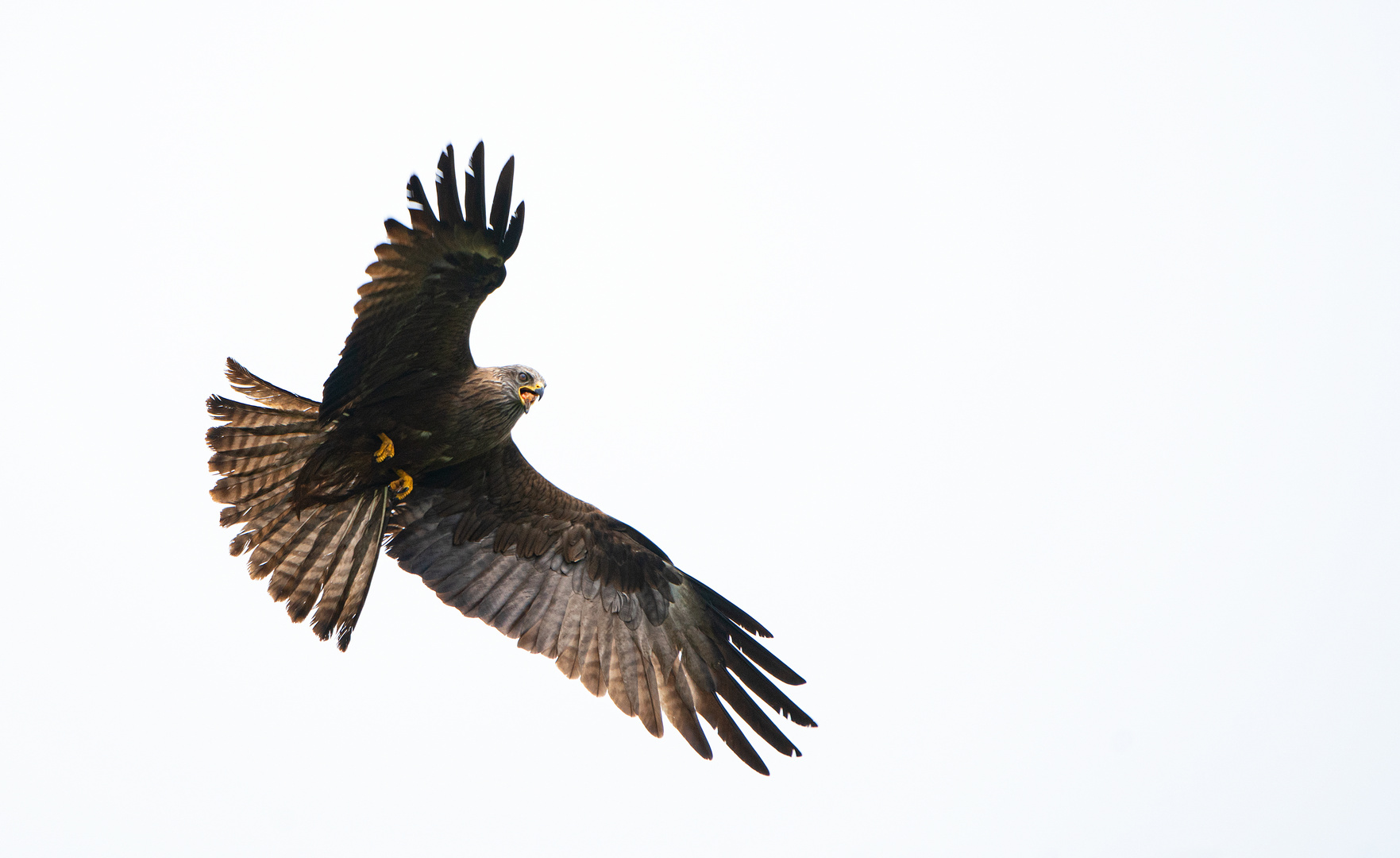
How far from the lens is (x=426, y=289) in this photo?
7.82 meters

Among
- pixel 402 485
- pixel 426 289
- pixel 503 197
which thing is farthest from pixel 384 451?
pixel 503 197

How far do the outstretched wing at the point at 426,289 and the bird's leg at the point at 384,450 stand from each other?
0.32m

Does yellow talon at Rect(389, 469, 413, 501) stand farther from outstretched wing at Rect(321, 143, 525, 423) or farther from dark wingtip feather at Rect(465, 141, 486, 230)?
dark wingtip feather at Rect(465, 141, 486, 230)

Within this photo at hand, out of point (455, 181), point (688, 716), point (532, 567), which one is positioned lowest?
point (688, 716)

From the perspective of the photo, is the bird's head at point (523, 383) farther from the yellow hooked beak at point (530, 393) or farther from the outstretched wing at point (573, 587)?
the outstretched wing at point (573, 587)

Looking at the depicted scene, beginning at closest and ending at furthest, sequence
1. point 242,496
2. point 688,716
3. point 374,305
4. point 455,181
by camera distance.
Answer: point 455,181
point 374,305
point 242,496
point 688,716

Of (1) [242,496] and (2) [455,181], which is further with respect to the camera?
(1) [242,496]

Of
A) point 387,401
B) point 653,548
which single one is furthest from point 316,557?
point 653,548

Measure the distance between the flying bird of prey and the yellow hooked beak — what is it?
14mm

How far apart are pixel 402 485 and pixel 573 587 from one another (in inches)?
64.2

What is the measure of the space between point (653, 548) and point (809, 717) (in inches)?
73.0

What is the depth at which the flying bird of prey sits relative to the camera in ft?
25.5

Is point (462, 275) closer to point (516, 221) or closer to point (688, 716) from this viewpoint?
point (516, 221)

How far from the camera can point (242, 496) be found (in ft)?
27.6
